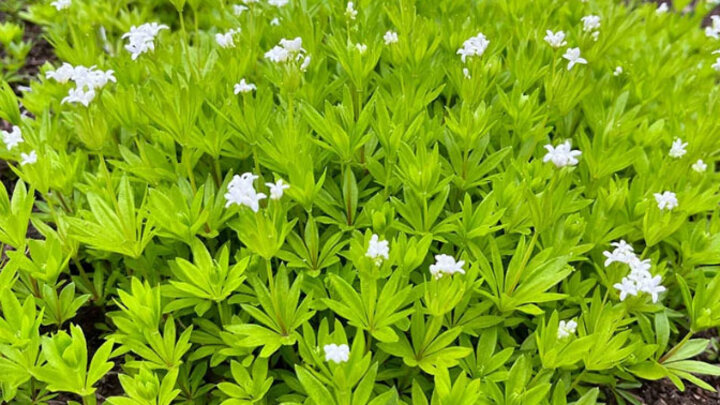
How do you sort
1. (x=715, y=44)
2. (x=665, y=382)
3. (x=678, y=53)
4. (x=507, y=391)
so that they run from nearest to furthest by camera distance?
(x=507, y=391)
(x=665, y=382)
(x=715, y=44)
(x=678, y=53)

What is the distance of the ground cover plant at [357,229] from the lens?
2.42 metres

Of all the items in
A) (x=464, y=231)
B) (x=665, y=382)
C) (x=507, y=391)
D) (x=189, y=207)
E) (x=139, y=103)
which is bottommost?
(x=665, y=382)

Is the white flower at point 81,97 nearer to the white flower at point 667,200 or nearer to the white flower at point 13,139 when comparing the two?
the white flower at point 13,139

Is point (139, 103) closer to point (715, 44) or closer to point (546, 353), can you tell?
point (546, 353)

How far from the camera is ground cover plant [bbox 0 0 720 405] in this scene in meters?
2.42

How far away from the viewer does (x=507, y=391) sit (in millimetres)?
2373

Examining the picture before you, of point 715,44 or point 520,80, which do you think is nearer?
point 520,80

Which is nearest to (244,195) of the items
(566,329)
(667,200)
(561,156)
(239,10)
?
(561,156)

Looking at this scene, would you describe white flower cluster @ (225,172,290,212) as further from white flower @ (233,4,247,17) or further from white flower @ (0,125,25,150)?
white flower @ (233,4,247,17)

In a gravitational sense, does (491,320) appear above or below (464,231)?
below

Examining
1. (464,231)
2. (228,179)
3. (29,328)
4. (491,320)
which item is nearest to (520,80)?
(464,231)

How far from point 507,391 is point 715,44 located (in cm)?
288

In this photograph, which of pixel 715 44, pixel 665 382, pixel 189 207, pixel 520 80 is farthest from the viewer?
pixel 715 44

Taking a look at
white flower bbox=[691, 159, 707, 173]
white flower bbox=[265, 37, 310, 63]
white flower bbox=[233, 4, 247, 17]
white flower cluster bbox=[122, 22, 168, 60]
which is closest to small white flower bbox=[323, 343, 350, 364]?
white flower bbox=[265, 37, 310, 63]
